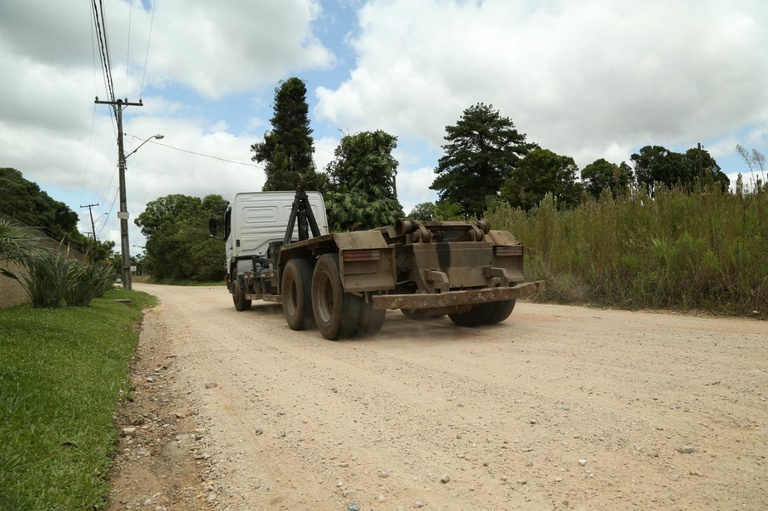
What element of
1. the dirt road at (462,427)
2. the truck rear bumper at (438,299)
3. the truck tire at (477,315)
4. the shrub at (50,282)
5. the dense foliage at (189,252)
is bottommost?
the dirt road at (462,427)

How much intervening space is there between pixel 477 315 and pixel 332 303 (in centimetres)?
209

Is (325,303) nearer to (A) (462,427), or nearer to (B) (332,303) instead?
(B) (332,303)

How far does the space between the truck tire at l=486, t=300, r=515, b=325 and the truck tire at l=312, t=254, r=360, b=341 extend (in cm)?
200

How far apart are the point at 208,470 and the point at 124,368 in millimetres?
3125

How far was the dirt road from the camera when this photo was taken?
2.52 m

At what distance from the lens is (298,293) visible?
7961 millimetres

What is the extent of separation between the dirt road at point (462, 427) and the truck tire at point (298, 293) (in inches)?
66.8

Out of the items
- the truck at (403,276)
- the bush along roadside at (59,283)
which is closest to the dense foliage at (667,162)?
the truck at (403,276)

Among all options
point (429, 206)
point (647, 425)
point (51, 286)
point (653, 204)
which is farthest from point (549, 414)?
point (429, 206)

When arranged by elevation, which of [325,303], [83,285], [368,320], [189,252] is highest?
[189,252]

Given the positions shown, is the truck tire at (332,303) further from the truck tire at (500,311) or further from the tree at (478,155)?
the tree at (478,155)

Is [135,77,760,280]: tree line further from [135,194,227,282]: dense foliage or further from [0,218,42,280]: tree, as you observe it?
[0,218,42,280]: tree

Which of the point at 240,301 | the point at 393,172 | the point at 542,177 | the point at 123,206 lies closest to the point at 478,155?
the point at 542,177

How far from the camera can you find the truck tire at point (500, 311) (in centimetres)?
747
